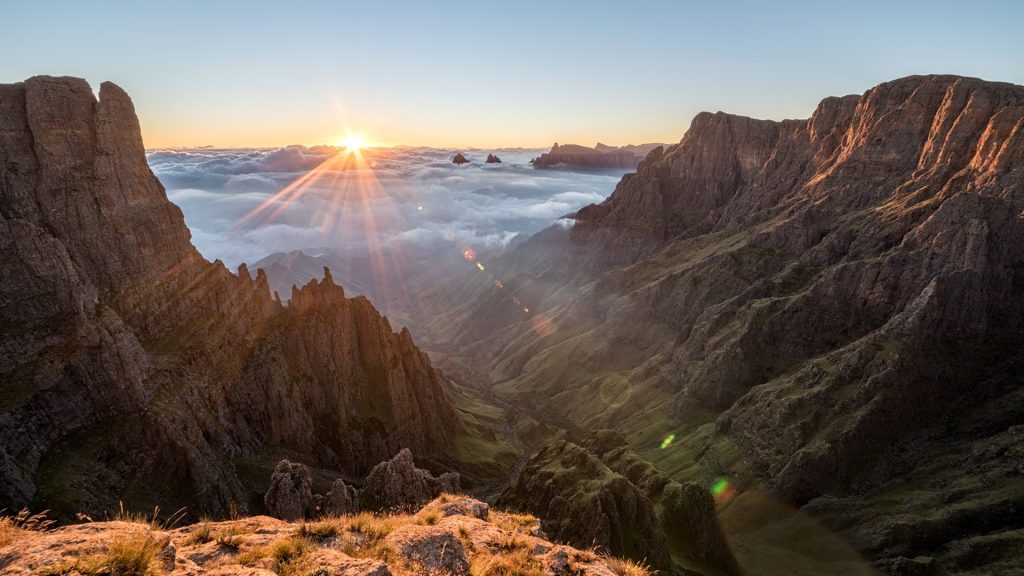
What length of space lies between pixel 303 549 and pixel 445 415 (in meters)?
170

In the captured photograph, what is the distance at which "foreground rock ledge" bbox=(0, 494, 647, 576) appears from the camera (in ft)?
50.2

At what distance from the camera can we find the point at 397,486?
82.0 m

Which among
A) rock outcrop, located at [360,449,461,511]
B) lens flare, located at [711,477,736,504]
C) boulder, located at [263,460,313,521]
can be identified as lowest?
lens flare, located at [711,477,736,504]

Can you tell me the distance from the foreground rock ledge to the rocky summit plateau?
13 cm

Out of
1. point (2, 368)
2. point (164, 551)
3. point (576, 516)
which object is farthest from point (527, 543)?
point (2, 368)

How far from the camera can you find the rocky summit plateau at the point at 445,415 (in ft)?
98.4

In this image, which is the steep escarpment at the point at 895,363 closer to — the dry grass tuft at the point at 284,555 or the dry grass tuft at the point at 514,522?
the dry grass tuft at the point at 514,522

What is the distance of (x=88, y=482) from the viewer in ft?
219

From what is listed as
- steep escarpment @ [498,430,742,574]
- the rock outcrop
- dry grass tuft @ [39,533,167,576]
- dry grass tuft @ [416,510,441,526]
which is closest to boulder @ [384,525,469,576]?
dry grass tuft @ [416,510,441,526]

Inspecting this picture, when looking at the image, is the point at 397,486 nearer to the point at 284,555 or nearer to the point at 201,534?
the point at 201,534

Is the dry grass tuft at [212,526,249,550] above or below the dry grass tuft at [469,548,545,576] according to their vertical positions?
above

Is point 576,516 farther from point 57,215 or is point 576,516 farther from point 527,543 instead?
point 57,215

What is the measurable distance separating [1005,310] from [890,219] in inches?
1859

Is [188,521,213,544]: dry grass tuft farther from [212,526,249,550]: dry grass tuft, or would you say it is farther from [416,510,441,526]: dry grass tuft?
[416,510,441,526]: dry grass tuft
